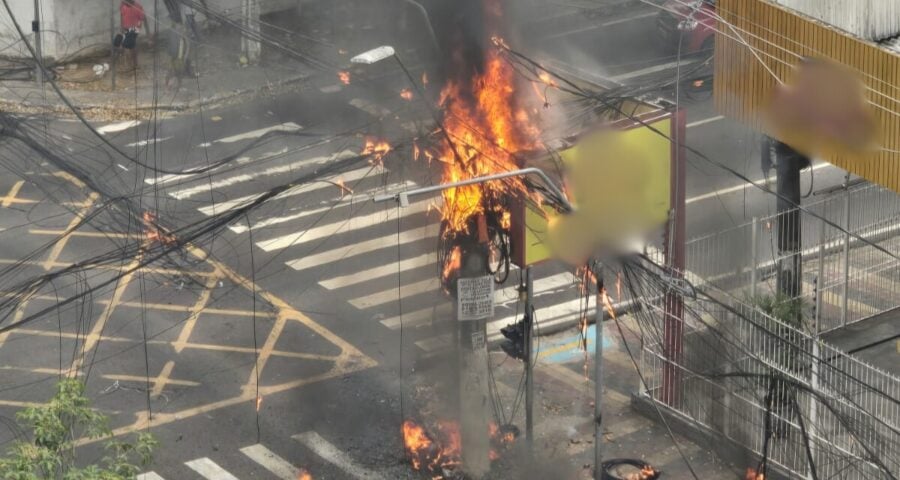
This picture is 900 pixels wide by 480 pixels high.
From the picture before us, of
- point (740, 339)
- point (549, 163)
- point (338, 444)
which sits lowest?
point (338, 444)

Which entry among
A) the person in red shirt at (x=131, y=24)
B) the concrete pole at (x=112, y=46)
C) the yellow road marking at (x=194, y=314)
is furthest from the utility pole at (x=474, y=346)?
the person in red shirt at (x=131, y=24)

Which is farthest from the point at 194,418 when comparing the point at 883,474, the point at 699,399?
the point at 883,474

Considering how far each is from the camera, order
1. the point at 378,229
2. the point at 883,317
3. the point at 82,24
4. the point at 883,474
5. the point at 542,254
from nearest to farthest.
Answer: the point at 883,474, the point at 542,254, the point at 883,317, the point at 378,229, the point at 82,24

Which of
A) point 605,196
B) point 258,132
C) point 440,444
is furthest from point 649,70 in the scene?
point 440,444

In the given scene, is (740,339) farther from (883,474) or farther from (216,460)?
(216,460)

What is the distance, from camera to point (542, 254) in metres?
19.4

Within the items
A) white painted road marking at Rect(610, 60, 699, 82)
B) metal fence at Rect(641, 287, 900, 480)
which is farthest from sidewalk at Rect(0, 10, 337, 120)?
metal fence at Rect(641, 287, 900, 480)

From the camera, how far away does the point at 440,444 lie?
20203mm

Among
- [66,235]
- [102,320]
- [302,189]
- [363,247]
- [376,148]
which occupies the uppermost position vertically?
[376,148]

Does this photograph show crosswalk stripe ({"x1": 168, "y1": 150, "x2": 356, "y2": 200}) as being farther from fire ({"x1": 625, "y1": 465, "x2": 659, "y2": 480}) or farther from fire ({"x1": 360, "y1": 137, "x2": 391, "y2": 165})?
fire ({"x1": 625, "y1": 465, "x2": 659, "y2": 480})

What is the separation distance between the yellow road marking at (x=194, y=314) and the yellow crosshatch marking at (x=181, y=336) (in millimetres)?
14

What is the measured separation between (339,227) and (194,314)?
122 inches

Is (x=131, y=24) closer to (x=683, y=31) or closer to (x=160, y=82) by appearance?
(x=160, y=82)

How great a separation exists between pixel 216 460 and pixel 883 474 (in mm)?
7854
